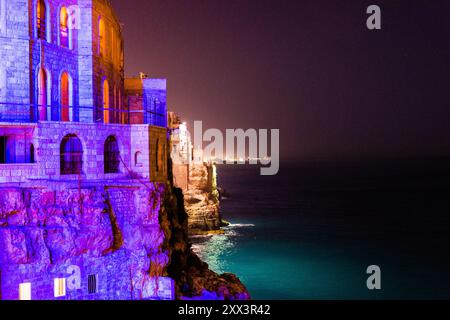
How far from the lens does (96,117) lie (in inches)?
1108

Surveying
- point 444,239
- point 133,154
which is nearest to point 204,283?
point 133,154

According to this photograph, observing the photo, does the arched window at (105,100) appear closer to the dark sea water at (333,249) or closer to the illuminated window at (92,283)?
the illuminated window at (92,283)

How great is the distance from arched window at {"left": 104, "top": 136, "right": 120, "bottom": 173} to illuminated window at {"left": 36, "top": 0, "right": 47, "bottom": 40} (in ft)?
22.5

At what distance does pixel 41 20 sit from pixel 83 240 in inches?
475

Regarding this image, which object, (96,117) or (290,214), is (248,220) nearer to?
(290,214)

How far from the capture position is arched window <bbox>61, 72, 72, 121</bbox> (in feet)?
88.3

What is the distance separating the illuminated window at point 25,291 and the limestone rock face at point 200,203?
4123 centimetres

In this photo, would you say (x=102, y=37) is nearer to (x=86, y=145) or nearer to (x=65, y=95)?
(x=65, y=95)

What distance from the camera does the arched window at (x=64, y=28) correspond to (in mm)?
26609

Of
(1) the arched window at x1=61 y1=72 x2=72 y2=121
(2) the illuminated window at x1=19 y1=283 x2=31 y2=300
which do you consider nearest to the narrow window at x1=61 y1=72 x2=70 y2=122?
(1) the arched window at x1=61 y1=72 x2=72 y2=121

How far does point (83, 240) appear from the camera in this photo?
902 inches

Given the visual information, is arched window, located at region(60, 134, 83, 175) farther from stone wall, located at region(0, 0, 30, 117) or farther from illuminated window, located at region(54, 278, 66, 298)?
illuminated window, located at region(54, 278, 66, 298)

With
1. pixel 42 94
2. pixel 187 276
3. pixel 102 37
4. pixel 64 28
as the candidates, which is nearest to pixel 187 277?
pixel 187 276

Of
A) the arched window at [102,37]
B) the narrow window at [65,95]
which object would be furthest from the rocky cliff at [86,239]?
the arched window at [102,37]
